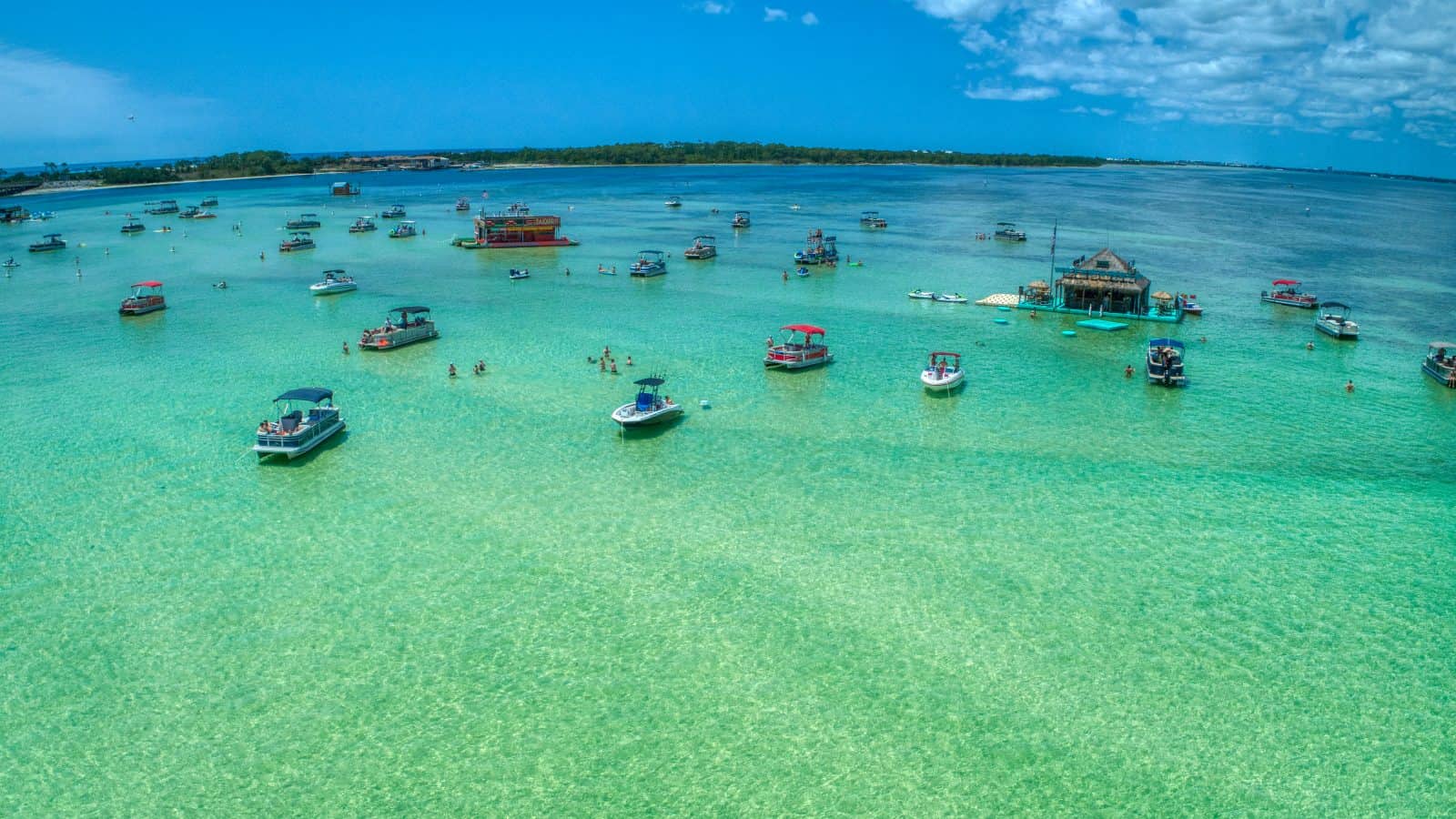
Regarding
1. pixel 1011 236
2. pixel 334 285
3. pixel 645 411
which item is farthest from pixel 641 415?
pixel 1011 236

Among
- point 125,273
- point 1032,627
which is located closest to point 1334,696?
point 1032,627

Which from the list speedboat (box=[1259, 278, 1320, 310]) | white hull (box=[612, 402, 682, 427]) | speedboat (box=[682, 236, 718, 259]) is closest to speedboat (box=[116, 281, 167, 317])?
white hull (box=[612, 402, 682, 427])

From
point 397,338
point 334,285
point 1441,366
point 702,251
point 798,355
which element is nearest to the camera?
point 1441,366

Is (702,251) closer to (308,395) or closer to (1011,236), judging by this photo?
(1011,236)

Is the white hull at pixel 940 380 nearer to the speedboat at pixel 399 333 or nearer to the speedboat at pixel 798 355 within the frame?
the speedboat at pixel 798 355

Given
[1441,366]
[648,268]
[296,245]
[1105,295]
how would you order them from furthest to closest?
[296,245] → [648,268] → [1105,295] → [1441,366]

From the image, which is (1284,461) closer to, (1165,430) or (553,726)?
(1165,430)

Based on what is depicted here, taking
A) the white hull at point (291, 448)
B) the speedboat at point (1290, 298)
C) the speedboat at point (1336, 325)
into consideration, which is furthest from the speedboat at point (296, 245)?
the speedboat at point (1336, 325)
